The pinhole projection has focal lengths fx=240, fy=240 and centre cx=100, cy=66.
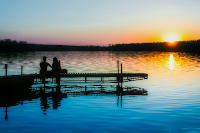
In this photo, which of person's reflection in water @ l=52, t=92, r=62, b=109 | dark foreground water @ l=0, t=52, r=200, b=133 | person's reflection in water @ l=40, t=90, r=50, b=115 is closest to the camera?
dark foreground water @ l=0, t=52, r=200, b=133

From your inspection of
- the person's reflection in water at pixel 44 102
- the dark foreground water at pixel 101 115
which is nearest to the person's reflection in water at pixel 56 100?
the dark foreground water at pixel 101 115

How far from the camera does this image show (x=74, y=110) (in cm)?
1703

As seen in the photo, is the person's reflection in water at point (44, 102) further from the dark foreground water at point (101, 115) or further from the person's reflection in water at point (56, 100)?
the person's reflection in water at point (56, 100)

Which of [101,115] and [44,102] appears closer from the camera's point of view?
[101,115]

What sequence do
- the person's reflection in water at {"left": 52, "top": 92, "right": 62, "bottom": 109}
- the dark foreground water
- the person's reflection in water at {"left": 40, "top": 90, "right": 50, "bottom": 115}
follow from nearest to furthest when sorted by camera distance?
1. the dark foreground water
2. the person's reflection in water at {"left": 40, "top": 90, "right": 50, "bottom": 115}
3. the person's reflection in water at {"left": 52, "top": 92, "right": 62, "bottom": 109}

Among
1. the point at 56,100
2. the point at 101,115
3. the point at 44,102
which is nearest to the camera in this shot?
the point at 101,115

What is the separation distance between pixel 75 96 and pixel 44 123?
892 centimetres

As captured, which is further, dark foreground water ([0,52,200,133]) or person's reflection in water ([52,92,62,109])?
person's reflection in water ([52,92,62,109])

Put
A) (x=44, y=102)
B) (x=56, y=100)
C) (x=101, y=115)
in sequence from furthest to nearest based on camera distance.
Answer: (x=56, y=100)
(x=44, y=102)
(x=101, y=115)

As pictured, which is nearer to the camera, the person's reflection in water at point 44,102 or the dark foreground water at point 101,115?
the dark foreground water at point 101,115

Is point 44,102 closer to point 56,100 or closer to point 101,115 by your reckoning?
point 56,100

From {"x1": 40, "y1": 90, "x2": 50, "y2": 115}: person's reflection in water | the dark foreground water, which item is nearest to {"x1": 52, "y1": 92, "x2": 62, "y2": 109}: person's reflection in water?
the dark foreground water

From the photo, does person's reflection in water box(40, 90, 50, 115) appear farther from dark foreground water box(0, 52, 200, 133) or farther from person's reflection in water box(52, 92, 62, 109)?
person's reflection in water box(52, 92, 62, 109)

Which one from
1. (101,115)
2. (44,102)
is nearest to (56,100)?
(44,102)
